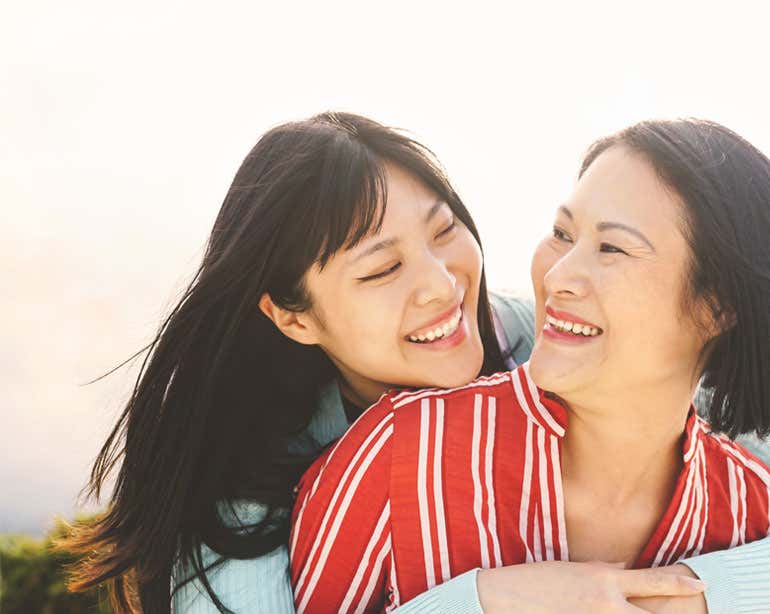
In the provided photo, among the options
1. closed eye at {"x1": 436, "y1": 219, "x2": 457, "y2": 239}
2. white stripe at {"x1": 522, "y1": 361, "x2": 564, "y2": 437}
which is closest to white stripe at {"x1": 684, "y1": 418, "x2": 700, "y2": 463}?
white stripe at {"x1": 522, "y1": 361, "x2": 564, "y2": 437}

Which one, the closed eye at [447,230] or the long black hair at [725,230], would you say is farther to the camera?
the closed eye at [447,230]

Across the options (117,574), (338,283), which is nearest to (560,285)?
(338,283)

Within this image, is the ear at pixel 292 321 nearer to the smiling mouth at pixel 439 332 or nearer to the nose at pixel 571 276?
the smiling mouth at pixel 439 332

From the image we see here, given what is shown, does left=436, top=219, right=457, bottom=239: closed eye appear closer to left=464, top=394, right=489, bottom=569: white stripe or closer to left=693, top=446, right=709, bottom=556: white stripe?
left=464, top=394, right=489, bottom=569: white stripe

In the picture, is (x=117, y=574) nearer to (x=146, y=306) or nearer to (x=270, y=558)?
(x=270, y=558)

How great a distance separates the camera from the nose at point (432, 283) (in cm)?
257

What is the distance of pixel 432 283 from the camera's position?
257cm

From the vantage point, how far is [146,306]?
22.2 ft

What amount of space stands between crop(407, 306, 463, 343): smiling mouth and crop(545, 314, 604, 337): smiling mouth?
442 millimetres

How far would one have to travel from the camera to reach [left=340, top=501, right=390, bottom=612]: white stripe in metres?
2.25

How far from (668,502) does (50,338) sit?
16.6 feet

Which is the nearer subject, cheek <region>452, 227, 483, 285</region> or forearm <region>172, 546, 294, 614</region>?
forearm <region>172, 546, 294, 614</region>

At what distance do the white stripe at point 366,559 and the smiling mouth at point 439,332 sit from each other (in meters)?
0.55

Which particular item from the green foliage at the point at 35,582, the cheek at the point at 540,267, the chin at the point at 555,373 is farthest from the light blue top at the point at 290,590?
the green foliage at the point at 35,582
